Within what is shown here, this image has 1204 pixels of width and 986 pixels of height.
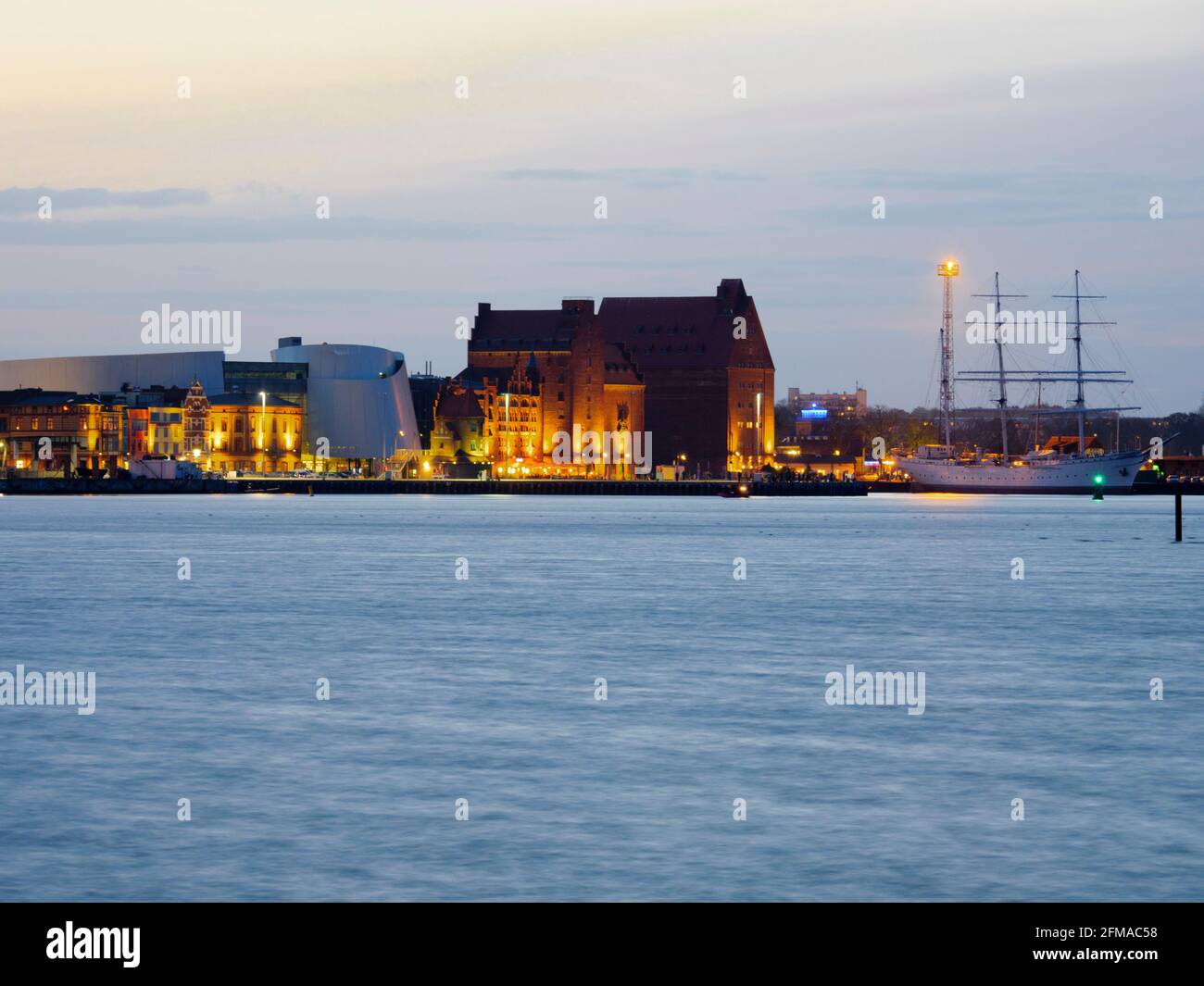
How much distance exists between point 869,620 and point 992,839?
26.1 meters

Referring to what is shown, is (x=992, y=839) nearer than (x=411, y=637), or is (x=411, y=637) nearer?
(x=992, y=839)

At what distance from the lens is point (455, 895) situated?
16.5 meters

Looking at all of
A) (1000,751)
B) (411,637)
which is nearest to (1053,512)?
(411,637)

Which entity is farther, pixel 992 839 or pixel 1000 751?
pixel 1000 751

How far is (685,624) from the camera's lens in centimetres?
4375

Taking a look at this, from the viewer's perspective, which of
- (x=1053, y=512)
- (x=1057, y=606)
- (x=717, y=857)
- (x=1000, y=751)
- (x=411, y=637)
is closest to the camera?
(x=717, y=857)

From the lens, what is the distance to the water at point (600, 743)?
57.5 feet

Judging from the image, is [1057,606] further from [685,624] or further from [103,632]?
[103,632]

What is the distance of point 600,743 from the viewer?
81.7 ft

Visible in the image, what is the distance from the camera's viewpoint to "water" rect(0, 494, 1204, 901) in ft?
57.5
